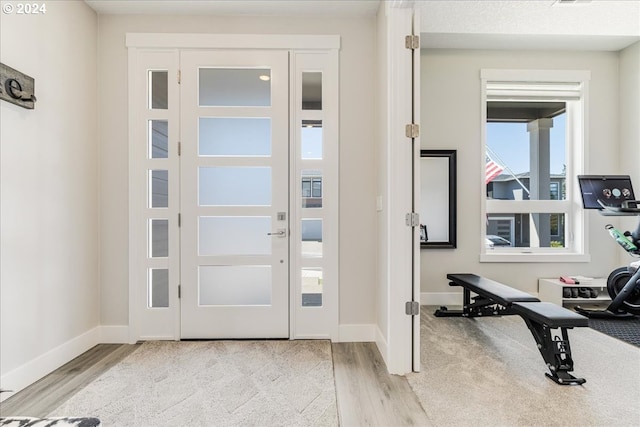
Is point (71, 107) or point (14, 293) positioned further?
point (71, 107)

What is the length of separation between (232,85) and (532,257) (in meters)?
3.84

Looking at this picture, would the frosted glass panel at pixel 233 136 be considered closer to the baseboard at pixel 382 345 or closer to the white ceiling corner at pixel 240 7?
the white ceiling corner at pixel 240 7

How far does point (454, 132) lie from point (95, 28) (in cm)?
372

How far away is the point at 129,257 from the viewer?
2.84 m

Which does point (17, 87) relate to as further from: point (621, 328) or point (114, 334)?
point (621, 328)

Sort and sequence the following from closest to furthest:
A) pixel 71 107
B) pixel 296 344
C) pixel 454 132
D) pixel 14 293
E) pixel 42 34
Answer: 1. pixel 14 293
2. pixel 42 34
3. pixel 71 107
4. pixel 296 344
5. pixel 454 132

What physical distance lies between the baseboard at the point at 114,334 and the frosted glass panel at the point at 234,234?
97 cm

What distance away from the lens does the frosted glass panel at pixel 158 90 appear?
2861 mm

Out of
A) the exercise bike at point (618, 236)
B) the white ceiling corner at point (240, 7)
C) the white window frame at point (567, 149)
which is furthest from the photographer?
the white window frame at point (567, 149)

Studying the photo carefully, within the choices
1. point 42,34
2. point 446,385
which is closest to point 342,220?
point 446,385

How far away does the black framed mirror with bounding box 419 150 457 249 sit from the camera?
12.6 feet

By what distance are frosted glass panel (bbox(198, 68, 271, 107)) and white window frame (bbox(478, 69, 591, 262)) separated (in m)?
2.61

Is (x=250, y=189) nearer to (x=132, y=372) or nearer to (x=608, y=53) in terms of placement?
(x=132, y=372)

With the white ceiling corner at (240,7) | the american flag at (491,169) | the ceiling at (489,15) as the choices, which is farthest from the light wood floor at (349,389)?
the white ceiling corner at (240,7)
